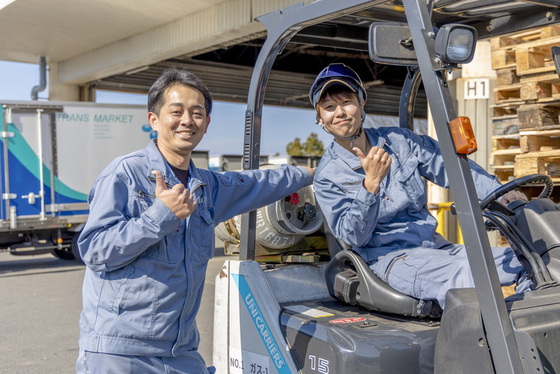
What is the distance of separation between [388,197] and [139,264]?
4.07ft

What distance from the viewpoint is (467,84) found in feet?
30.2

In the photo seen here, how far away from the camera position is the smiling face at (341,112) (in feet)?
9.91

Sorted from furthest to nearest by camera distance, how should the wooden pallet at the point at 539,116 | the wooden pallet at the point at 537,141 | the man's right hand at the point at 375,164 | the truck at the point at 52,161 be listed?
the truck at the point at 52,161 → the wooden pallet at the point at 537,141 → the wooden pallet at the point at 539,116 → the man's right hand at the point at 375,164

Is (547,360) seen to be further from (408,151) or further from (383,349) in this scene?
(408,151)

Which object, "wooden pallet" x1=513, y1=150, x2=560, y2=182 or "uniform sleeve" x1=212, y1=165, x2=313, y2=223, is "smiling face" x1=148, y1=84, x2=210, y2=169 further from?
"wooden pallet" x1=513, y1=150, x2=560, y2=182

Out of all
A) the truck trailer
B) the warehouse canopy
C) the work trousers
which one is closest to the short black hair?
the work trousers

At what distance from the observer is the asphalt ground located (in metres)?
5.71

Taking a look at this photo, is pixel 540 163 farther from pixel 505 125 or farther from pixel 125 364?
pixel 125 364

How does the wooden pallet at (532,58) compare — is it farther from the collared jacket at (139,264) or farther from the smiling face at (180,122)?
the collared jacket at (139,264)

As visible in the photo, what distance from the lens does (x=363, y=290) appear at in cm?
290

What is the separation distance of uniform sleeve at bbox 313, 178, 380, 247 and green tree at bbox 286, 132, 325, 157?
1440 inches

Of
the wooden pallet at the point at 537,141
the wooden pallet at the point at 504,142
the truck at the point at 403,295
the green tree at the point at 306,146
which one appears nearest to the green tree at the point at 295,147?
the green tree at the point at 306,146

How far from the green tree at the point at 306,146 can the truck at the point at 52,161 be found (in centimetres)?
2724

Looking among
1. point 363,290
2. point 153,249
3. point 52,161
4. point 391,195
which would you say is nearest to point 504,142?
point 391,195
